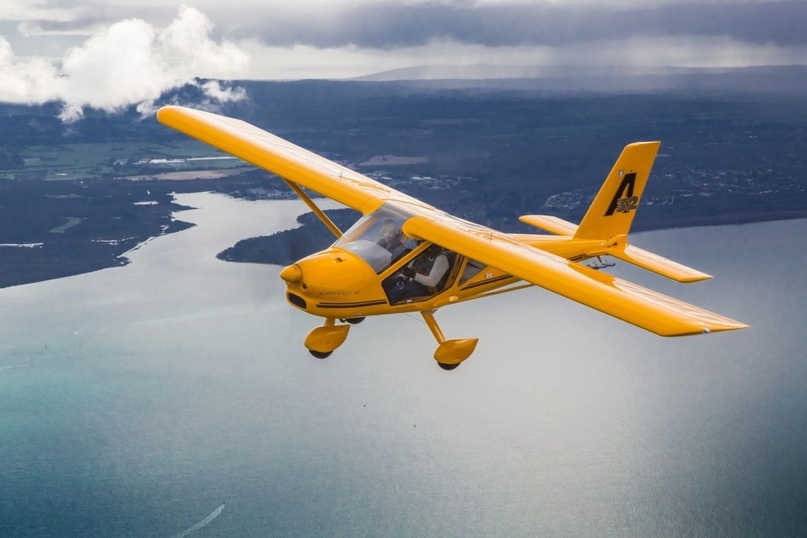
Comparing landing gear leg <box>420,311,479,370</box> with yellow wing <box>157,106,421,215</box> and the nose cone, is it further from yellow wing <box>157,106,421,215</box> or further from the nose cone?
yellow wing <box>157,106,421,215</box>

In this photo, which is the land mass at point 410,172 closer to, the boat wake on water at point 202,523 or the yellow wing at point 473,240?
the boat wake on water at point 202,523

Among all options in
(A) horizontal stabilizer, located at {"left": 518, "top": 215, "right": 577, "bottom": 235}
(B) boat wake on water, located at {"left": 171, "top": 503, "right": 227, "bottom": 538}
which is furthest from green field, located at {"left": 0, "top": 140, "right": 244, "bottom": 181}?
(A) horizontal stabilizer, located at {"left": 518, "top": 215, "right": 577, "bottom": 235}

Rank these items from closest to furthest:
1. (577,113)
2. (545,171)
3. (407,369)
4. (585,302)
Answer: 1. (585,302)
2. (407,369)
3. (545,171)
4. (577,113)

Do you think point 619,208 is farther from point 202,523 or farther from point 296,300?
point 202,523

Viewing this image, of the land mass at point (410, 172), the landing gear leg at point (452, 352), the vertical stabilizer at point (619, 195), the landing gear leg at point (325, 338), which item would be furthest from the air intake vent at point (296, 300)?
the land mass at point (410, 172)

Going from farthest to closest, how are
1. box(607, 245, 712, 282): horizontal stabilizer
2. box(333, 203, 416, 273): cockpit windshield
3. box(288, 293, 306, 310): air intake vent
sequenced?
box(607, 245, 712, 282): horizontal stabilizer → box(333, 203, 416, 273): cockpit windshield → box(288, 293, 306, 310): air intake vent

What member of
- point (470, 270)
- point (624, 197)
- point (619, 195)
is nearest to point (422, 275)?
point (470, 270)

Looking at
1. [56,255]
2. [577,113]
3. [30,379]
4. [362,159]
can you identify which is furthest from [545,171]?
[30,379]

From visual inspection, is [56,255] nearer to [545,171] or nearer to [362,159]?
[362,159]
